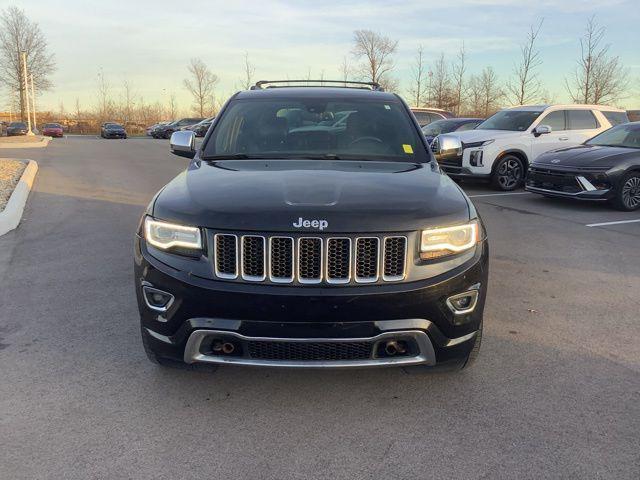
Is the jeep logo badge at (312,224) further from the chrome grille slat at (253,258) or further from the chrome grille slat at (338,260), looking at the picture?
the chrome grille slat at (253,258)

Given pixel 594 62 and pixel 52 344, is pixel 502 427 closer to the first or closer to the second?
pixel 52 344

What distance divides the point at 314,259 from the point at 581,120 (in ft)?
38.8

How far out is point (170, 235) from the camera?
115 inches

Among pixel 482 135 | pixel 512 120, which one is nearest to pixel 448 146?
pixel 482 135

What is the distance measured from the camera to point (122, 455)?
264cm

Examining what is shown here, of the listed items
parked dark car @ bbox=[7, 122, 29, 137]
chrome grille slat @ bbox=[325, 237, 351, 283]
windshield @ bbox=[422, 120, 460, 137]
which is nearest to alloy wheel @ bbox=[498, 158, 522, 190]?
windshield @ bbox=[422, 120, 460, 137]

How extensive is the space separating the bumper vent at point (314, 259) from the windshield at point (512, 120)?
10333mm

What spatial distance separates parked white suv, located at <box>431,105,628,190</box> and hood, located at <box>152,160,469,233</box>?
28.1 ft

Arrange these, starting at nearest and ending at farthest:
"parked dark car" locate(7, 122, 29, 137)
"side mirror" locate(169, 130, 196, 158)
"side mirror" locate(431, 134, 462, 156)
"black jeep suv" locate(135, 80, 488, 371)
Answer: "black jeep suv" locate(135, 80, 488, 371) < "side mirror" locate(431, 134, 462, 156) < "side mirror" locate(169, 130, 196, 158) < "parked dark car" locate(7, 122, 29, 137)

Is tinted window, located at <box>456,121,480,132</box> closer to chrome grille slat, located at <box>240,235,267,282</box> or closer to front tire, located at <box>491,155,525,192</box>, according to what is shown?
front tire, located at <box>491,155,525,192</box>

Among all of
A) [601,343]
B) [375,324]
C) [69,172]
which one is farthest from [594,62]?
[375,324]

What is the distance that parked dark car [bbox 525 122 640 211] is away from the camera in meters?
9.42

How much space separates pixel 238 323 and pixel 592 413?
1957mm

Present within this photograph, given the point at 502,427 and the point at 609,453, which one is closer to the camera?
the point at 609,453
